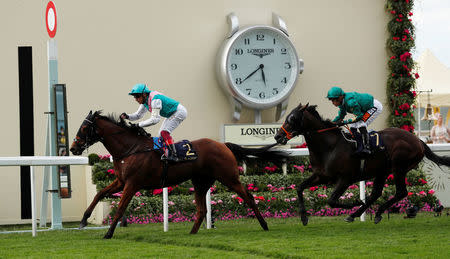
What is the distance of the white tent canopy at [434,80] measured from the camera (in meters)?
19.5

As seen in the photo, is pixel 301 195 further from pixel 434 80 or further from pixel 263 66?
pixel 434 80

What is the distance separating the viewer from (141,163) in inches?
316

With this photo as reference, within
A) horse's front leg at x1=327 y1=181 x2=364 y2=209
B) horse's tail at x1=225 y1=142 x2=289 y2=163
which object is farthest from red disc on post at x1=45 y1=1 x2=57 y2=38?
horse's front leg at x1=327 y1=181 x2=364 y2=209

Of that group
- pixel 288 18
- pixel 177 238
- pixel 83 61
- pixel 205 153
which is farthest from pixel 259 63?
pixel 177 238

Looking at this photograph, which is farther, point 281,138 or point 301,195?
point 301,195

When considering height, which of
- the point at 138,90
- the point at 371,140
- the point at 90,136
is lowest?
the point at 371,140

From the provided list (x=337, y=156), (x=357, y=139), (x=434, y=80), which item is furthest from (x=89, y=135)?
(x=434, y=80)

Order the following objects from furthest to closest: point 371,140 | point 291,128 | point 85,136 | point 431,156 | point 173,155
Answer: point 431,156
point 371,140
point 291,128
point 173,155
point 85,136

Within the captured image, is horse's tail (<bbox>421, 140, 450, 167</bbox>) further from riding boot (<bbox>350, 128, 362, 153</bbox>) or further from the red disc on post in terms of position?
the red disc on post

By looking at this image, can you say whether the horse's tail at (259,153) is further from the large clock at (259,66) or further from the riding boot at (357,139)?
the large clock at (259,66)

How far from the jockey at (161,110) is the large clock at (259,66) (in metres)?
4.04

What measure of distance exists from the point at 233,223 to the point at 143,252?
3519mm

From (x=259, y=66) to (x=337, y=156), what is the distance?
14.8 feet

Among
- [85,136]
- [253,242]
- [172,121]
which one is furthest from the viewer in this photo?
[172,121]
